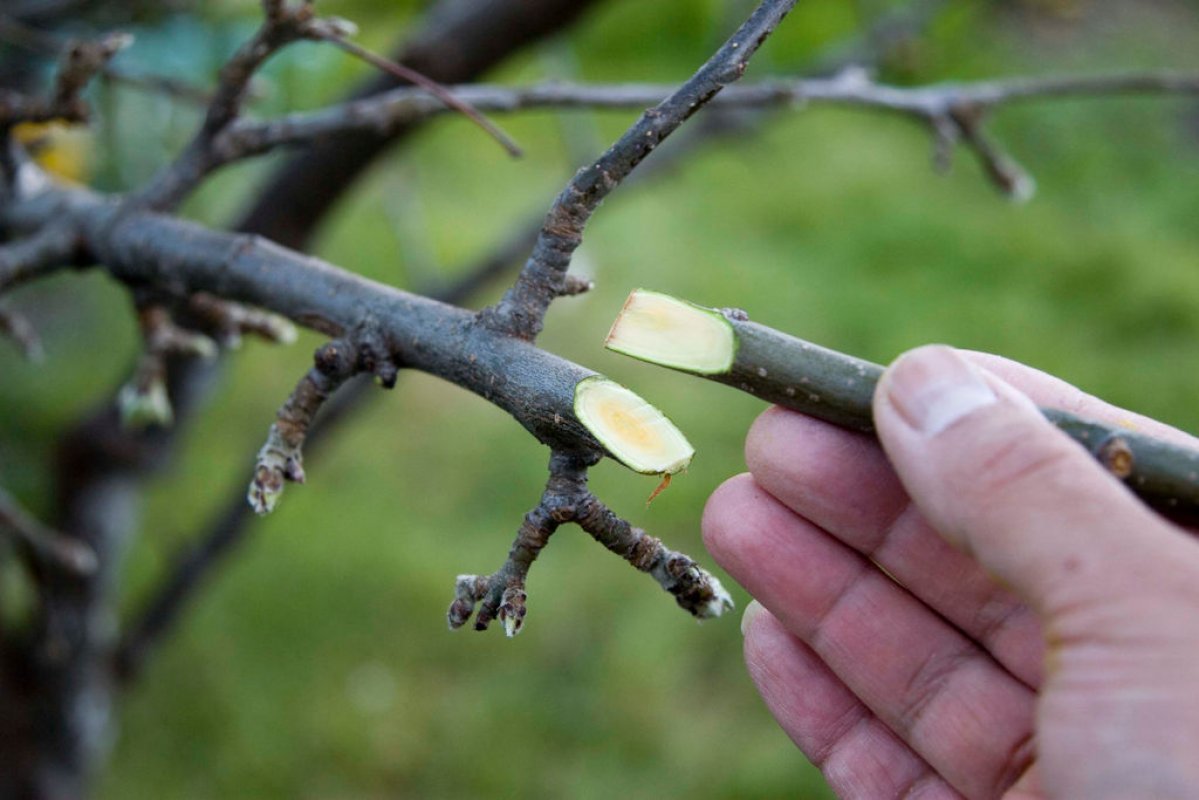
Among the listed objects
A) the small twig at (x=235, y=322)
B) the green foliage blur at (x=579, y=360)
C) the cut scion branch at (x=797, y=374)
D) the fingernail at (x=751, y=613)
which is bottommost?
the green foliage blur at (x=579, y=360)

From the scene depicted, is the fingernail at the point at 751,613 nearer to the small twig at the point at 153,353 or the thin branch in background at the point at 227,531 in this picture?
the small twig at the point at 153,353

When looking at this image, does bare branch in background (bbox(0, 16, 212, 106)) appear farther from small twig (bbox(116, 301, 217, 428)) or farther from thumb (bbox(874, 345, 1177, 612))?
thumb (bbox(874, 345, 1177, 612))

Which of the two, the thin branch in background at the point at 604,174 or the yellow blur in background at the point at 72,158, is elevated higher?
the thin branch in background at the point at 604,174

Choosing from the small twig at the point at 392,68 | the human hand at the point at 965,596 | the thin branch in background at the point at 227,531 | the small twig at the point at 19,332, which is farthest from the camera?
the thin branch in background at the point at 227,531

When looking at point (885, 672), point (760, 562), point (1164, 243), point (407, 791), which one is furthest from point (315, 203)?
point (1164, 243)

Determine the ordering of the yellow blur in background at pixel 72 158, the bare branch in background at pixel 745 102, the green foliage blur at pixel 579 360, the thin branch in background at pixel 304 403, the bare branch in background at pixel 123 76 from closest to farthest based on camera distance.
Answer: the thin branch in background at pixel 304 403, the bare branch in background at pixel 745 102, the bare branch in background at pixel 123 76, the yellow blur in background at pixel 72 158, the green foliage blur at pixel 579 360

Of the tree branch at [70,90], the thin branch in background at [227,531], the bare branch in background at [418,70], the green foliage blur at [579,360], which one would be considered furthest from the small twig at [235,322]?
the thin branch in background at [227,531]

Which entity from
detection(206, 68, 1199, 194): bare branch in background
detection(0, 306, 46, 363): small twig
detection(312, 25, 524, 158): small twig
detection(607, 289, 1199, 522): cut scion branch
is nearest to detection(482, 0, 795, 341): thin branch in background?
detection(607, 289, 1199, 522): cut scion branch

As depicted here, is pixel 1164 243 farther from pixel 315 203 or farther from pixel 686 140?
pixel 315 203

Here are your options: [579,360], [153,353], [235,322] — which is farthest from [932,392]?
[579,360]
